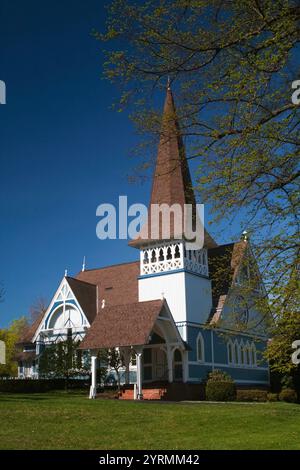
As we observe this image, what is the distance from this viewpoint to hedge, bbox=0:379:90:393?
110 feet

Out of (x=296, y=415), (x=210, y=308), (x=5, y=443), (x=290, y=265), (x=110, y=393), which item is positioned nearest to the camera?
(x=5, y=443)

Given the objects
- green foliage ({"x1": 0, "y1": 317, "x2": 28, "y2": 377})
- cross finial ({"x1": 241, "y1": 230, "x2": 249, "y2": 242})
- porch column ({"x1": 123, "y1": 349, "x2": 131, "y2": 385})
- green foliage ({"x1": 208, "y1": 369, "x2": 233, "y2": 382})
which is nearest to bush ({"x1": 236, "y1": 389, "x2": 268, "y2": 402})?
green foliage ({"x1": 208, "y1": 369, "x2": 233, "y2": 382})

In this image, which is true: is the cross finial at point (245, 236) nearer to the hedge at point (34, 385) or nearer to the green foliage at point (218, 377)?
the green foliage at point (218, 377)

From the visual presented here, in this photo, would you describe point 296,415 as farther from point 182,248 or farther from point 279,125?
point 182,248

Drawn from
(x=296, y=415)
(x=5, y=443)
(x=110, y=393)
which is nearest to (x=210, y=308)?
(x=110, y=393)

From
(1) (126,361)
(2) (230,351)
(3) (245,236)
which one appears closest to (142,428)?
(3) (245,236)

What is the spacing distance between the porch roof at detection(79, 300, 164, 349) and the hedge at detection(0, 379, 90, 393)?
17.5ft

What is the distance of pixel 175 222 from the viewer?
34.6m

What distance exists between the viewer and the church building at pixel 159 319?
30672 mm

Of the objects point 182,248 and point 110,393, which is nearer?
point 110,393

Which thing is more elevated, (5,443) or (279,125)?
(279,125)

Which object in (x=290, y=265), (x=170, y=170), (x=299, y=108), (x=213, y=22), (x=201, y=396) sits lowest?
(x=201, y=396)
